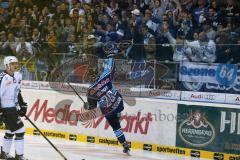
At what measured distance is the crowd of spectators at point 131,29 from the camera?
38.9 ft

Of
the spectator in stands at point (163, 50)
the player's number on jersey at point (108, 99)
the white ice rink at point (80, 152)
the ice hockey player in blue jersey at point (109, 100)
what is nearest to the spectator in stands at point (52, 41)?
the ice hockey player in blue jersey at point (109, 100)

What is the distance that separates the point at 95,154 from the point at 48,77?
312 cm

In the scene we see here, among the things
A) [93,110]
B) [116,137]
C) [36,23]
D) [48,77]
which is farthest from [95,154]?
[36,23]

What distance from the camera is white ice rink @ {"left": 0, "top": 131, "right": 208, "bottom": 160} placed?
11367 mm

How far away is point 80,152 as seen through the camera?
12.0 meters

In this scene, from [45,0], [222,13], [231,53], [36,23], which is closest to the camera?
[231,53]

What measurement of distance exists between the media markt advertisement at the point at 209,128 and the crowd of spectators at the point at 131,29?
108 cm

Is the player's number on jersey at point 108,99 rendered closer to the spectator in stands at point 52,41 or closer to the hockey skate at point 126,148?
the hockey skate at point 126,148

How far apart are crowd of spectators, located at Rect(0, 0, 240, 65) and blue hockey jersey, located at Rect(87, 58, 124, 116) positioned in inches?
30.8

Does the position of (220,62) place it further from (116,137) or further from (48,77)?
(48,77)

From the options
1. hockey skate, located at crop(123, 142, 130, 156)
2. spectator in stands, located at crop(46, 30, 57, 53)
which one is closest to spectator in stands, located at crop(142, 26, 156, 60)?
hockey skate, located at crop(123, 142, 130, 156)

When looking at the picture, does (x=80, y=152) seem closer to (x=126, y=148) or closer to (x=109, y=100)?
(x=126, y=148)

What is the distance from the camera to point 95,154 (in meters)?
11.9

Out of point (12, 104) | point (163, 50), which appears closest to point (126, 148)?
point (163, 50)
